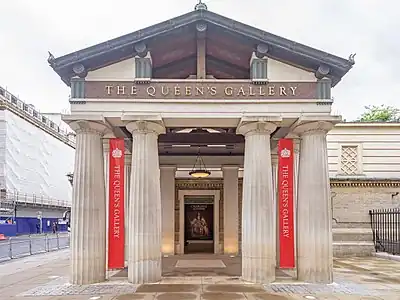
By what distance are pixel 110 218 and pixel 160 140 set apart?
512 centimetres

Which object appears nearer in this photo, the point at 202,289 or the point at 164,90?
the point at 202,289

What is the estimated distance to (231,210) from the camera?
20.2 meters

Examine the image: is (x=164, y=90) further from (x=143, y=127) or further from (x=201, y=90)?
(x=143, y=127)

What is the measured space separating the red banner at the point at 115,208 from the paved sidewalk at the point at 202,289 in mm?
666

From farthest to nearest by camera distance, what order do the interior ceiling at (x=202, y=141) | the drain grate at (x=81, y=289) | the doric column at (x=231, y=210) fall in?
the doric column at (x=231, y=210)
the interior ceiling at (x=202, y=141)
the drain grate at (x=81, y=289)

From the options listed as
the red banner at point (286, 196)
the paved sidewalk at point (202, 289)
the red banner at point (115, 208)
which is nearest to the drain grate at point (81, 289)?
the paved sidewalk at point (202, 289)

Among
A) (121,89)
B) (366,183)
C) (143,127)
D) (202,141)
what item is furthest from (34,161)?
(143,127)

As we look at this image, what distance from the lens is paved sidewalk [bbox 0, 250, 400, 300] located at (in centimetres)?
1007

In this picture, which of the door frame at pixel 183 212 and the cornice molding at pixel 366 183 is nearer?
the cornice molding at pixel 366 183

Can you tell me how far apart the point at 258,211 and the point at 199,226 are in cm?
1231

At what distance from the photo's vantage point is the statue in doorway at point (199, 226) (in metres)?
23.6

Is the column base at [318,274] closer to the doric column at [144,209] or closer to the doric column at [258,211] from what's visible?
the doric column at [258,211]

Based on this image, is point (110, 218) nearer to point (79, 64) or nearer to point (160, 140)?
point (79, 64)

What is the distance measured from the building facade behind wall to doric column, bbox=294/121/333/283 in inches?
1409
